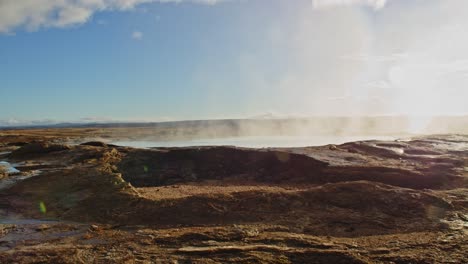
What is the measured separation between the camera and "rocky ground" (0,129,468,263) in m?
5.71

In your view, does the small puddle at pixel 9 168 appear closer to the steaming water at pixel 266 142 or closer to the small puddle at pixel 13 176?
the small puddle at pixel 13 176

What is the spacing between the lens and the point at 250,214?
7555 mm

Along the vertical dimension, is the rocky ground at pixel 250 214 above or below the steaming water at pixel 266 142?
below

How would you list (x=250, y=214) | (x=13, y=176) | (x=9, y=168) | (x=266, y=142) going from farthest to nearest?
(x=266, y=142) < (x=9, y=168) < (x=13, y=176) < (x=250, y=214)

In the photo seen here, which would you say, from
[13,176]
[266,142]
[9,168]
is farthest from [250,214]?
[266,142]

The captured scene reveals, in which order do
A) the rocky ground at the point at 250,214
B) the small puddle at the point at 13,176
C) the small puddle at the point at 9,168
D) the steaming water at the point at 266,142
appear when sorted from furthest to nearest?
the steaming water at the point at 266,142 → the small puddle at the point at 9,168 → the small puddle at the point at 13,176 → the rocky ground at the point at 250,214

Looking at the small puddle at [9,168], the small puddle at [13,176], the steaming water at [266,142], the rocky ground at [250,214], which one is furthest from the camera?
the steaming water at [266,142]

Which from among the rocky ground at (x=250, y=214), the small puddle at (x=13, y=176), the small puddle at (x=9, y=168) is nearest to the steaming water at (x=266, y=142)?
the small puddle at (x=9, y=168)

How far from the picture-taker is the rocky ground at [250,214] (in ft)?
18.7

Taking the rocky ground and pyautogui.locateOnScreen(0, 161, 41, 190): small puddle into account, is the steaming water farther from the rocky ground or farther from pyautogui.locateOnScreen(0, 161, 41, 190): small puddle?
pyautogui.locateOnScreen(0, 161, 41, 190): small puddle

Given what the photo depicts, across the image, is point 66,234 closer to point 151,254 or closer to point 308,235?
point 151,254

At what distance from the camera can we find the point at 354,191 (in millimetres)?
8320

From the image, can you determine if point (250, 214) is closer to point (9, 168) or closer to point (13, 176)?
point (13, 176)

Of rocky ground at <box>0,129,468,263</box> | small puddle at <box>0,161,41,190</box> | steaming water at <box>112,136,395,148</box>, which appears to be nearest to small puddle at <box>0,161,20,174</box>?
small puddle at <box>0,161,41,190</box>
